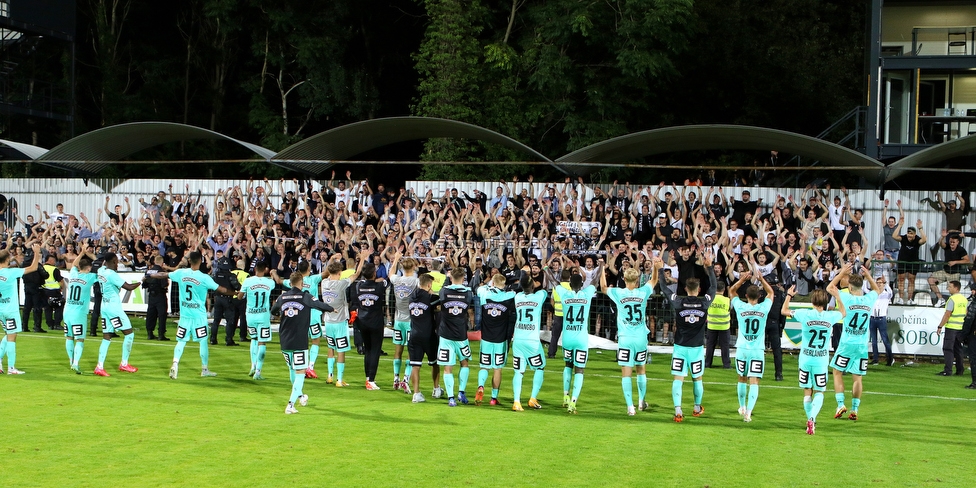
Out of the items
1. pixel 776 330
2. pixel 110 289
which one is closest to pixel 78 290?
pixel 110 289

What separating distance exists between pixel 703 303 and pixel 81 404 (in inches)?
352

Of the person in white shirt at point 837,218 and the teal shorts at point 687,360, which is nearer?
the teal shorts at point 687,360

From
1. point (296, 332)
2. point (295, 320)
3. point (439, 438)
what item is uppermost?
point (295, 320)

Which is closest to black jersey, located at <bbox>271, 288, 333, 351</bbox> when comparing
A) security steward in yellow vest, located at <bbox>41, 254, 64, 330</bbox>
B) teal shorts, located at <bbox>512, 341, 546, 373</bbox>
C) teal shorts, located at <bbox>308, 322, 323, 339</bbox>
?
teal shorts, located at <bbox>512, 341, 546, 373</bbox>

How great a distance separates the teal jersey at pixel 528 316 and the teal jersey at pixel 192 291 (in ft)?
18.3

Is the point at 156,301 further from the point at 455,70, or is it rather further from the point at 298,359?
the point at 455,70

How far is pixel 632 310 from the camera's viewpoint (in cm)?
1312

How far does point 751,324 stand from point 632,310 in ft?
5.45

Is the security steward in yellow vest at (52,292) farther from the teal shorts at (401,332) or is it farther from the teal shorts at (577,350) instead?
the teal shorts at (577,350)

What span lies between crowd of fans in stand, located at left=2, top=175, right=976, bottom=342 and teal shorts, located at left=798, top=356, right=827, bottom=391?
632 cm

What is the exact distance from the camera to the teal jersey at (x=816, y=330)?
40.4 feet

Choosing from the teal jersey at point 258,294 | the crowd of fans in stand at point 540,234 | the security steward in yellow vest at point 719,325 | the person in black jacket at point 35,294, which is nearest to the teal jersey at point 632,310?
the security steward in yellow vest at point 719,325

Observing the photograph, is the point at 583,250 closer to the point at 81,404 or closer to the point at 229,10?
the point at 81,404

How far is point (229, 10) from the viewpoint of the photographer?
4056 centimetres
